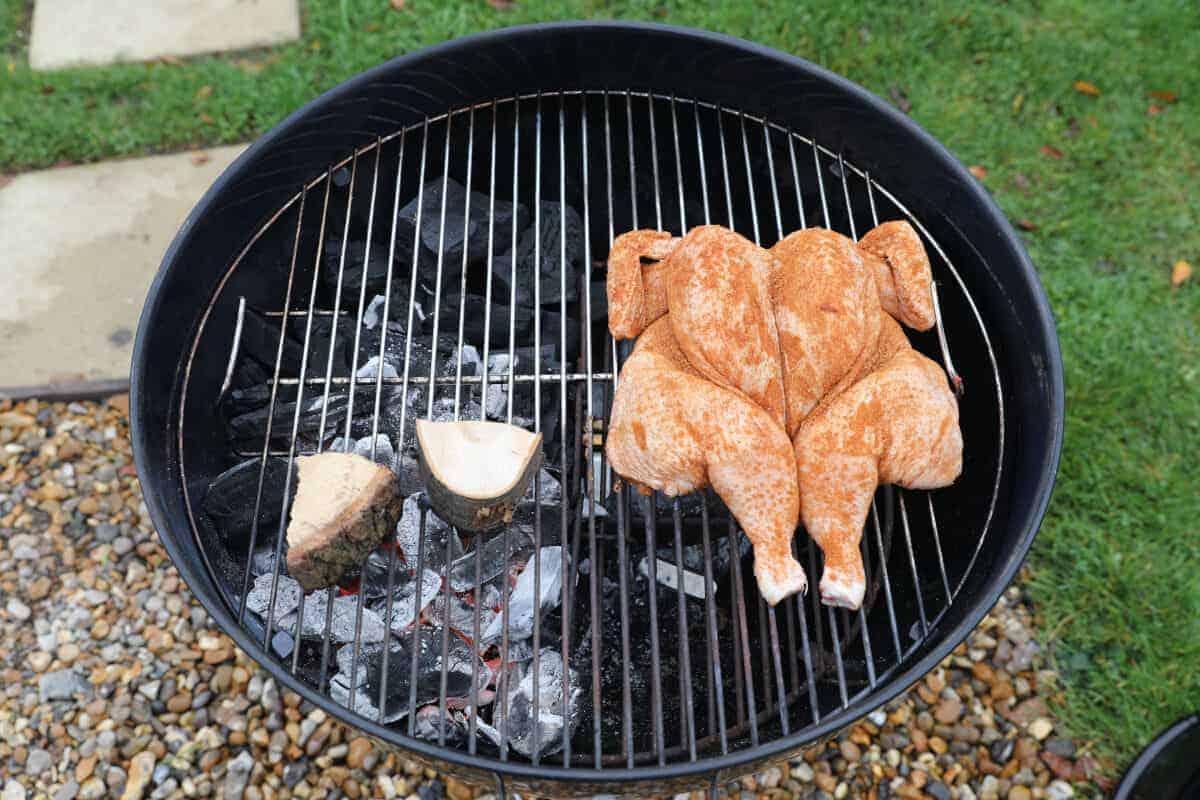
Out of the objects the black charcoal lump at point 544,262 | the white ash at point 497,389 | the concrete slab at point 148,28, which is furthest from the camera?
the concrete slab at point 148,28

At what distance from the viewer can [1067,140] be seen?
399 centimetres

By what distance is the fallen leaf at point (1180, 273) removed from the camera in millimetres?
3629

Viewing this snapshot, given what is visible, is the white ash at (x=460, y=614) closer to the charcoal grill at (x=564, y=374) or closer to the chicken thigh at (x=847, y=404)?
the charcoal grill at (x=564, y=374)

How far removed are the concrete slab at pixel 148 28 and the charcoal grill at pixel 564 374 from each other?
6.24 ft

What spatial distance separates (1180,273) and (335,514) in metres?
3.44

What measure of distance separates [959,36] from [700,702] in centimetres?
340

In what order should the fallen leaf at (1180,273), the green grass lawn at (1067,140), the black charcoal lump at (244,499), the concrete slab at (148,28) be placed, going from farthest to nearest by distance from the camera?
the concrete slab at (148,28) < the fallen leaf at (1180,273) < the green grass lawn at (1067,140) < the black charcoal lump at (244,499)

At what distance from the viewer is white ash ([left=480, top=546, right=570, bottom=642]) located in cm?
228

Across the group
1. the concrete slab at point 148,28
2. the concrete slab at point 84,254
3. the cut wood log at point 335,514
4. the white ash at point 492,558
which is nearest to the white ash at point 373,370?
the cut wood log at point 335,514

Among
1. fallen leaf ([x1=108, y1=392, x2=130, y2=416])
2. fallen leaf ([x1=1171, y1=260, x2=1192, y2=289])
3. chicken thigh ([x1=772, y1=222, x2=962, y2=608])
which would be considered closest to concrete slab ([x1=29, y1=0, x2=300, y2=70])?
fallen leaf ([x1=108, y1=392, x2=130, y2=416])

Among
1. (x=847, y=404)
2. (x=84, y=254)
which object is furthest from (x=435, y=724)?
(x=84, y=254)

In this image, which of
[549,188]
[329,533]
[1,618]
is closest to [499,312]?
[549,188]

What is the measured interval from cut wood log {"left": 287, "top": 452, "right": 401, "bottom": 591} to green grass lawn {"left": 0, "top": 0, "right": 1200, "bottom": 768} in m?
2.21

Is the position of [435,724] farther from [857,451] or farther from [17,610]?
[17,610]
